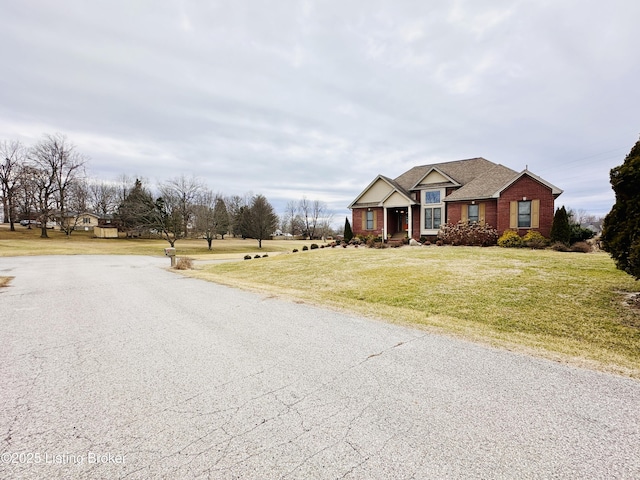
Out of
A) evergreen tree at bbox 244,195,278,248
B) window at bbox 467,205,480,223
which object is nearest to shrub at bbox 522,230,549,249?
→ window at bbox 467,205,480,223

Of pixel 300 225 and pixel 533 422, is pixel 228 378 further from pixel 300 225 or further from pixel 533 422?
pixel 300 225

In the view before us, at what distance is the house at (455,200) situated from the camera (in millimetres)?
19328

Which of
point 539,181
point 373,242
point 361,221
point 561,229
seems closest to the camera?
point 561,229

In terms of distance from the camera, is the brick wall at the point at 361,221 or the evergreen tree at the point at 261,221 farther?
the evergreen tree at the point at 261,221

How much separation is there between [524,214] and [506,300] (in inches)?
642

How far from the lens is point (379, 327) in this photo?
5355 millimetres

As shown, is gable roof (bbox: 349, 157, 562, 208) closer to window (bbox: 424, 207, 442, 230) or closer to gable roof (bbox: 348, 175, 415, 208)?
gable roof (bbox: 348, 175, 415, 208)

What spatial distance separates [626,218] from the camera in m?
5.46

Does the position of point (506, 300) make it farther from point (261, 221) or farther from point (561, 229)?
point (261, 221)

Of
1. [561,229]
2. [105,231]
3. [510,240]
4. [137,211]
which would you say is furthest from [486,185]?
[105,231]

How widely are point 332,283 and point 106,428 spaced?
781 centimetres

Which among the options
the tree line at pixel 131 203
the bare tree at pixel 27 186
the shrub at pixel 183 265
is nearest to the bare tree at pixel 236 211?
the tree line at pixel 131 203

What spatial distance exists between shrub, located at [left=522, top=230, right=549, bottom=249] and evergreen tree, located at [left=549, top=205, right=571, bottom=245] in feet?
1.74

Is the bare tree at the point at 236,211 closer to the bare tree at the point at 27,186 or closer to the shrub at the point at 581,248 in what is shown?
the bare tree at the point at 27,186
